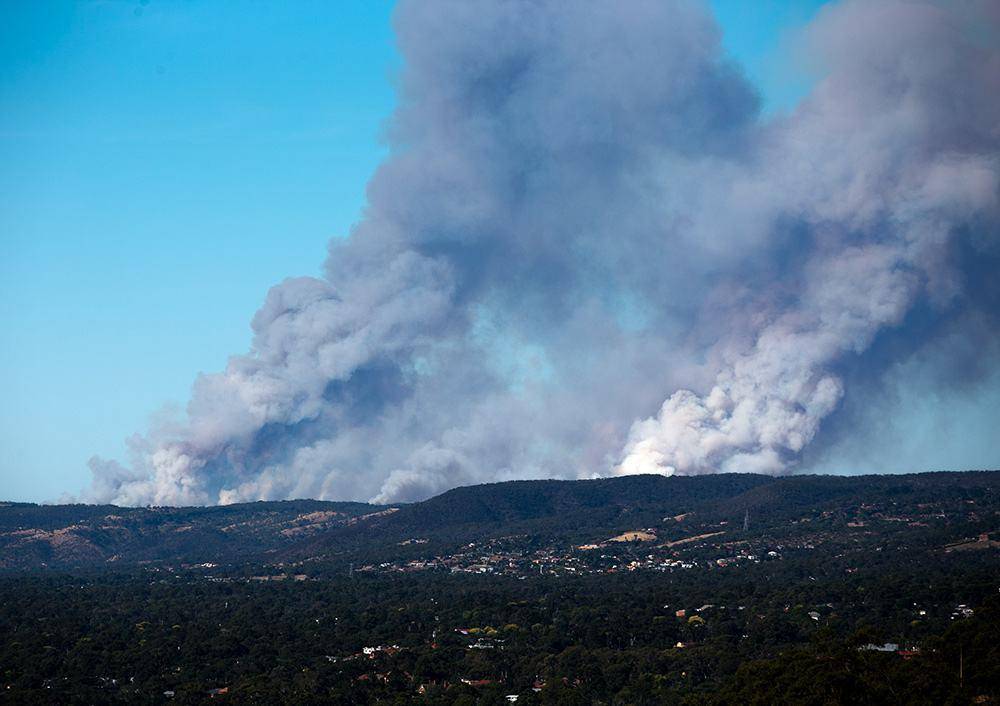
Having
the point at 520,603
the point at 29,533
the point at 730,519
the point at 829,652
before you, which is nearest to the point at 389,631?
the point at 520,603

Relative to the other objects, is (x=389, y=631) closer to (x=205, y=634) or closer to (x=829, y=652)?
(x=205, y=634)

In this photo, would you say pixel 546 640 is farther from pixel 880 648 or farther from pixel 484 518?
pixel 484 518

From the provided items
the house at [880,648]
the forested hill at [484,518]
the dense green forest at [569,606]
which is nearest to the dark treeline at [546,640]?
the dense green forest at [569,606]

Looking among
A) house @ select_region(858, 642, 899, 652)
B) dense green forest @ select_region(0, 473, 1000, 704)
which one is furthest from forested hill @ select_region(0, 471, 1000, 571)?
house @ select_region(858, 642, 899, 652)

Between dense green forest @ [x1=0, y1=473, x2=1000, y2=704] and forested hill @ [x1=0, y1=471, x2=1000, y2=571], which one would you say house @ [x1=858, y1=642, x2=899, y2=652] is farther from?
forested hill @ [x1=0, y1=471, x2=1000, y2=571]

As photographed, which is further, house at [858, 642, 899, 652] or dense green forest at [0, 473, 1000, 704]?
dense green forest at [0, 473, 1000, 704]

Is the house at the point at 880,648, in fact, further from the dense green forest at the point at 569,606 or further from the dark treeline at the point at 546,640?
the dark treeline at the point at 546,640
